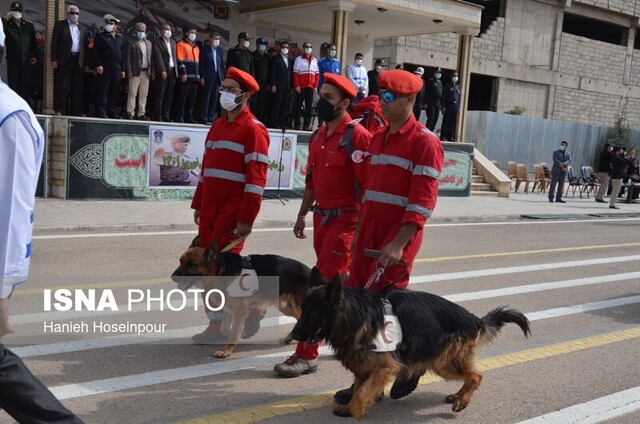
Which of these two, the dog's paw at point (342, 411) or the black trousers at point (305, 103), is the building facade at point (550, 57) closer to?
the black trousers at point (305, 103)

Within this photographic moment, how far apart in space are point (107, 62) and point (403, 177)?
38.4ft

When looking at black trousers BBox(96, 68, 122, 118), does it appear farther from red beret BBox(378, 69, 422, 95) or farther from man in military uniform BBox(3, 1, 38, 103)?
red beret BBox(378, 69, 422, 95)

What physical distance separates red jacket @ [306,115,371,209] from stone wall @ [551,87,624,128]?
119 feet

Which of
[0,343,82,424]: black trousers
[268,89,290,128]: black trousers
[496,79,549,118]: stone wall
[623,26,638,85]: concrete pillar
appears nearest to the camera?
[0,343,82,424]: black trousers

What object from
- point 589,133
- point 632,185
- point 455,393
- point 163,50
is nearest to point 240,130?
point 455,393

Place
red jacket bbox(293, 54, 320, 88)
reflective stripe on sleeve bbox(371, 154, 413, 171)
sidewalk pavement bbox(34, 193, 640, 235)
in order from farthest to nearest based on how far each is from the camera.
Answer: red jacket bbox(293, 54, 320, 88) → sidewalk pavement bbox(34, 193, 640, 235) → reflective stripe on sleeve bbox(371, 154, 413, 171)

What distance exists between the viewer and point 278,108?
59.3 ft

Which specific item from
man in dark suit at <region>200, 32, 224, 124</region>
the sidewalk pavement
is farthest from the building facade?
man in dark suit at <region>200, 32, 224, 124</region>

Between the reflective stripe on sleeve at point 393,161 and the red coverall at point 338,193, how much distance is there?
0.42 metres

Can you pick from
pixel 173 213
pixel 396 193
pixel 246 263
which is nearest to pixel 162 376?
pixel 246 263

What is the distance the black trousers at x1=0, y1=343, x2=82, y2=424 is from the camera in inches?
116

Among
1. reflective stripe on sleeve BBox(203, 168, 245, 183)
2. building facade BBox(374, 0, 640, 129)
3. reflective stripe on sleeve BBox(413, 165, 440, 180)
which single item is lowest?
reflective stripe on sleeve BBox(203, 168, 245, 183)

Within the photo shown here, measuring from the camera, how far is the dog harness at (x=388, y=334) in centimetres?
427

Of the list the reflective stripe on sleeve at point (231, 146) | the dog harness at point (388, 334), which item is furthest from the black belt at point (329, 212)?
the dog harness at point (388, 334)
